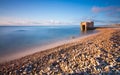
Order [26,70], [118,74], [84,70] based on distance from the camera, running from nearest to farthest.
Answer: [118,74], [84,70], [26,70]

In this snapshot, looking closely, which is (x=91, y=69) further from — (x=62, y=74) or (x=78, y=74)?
(x=62, y=74)

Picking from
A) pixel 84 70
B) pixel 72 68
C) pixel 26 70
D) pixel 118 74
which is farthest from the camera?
pixel 26 70

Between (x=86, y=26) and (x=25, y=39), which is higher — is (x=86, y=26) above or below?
above

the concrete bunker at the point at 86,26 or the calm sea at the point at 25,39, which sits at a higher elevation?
the concrete bunker at the point at 86,26

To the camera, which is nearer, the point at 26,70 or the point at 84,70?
the point at 84,70

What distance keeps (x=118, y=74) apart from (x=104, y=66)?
70 centimetres

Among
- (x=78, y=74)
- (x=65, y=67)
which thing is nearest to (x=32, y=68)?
(x=65, y=67)

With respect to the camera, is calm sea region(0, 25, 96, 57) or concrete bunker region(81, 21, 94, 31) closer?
calm sea region(0, 25, 96, 57)

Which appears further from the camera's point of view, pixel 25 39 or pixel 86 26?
pixel 86 26

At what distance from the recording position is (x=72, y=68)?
5117 millimetres

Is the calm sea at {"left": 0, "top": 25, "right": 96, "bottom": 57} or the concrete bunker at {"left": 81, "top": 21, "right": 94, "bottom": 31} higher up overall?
the concrete bunker at {"left": 81, "top": 21, "right": 94, "bottom": 31}

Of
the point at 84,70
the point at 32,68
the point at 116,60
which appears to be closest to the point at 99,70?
the point at 84,70

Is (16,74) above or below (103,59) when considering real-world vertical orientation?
below

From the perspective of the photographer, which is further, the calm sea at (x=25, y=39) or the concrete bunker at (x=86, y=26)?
the concrete bunker at (x=86, y=26)
